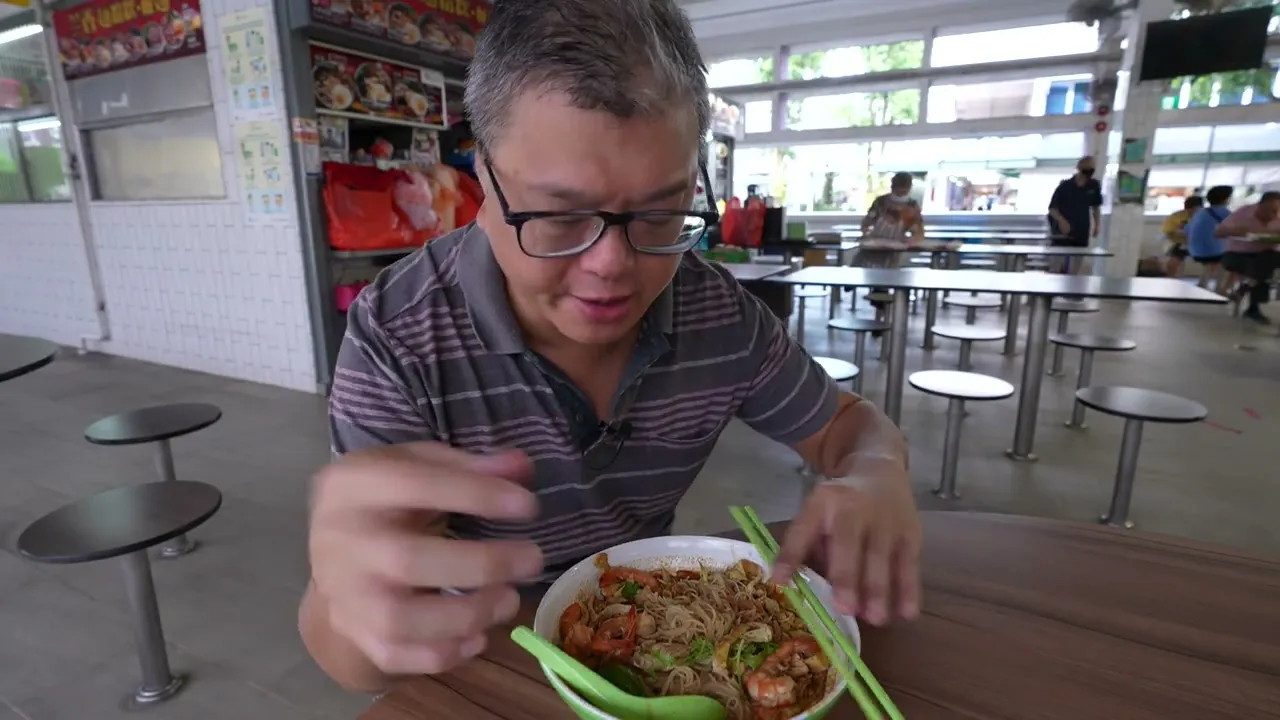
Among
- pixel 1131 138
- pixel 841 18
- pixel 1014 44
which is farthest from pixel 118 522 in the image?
pixel 1014 44

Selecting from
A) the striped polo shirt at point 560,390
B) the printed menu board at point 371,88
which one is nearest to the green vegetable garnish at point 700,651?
the striped polo shirt at point 560,390

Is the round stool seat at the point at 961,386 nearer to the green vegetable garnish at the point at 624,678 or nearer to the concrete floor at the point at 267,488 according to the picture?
the concrete floor at the point at 267,488

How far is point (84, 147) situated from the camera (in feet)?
16.3

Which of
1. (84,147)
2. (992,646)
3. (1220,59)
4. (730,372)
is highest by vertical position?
(1220,59)

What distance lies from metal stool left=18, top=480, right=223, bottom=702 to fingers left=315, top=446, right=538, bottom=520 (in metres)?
1.46

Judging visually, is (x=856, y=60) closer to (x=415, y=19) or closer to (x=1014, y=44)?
(x=1014, y=44)

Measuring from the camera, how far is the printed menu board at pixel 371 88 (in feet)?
12.4

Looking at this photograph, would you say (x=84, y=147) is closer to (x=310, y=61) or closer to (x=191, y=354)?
(x=191, y=354)

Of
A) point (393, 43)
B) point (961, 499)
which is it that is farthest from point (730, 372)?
point (393, 43)

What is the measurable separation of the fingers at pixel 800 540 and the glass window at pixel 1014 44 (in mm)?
10717

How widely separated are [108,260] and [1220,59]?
10857mm

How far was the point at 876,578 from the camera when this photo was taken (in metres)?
0.70

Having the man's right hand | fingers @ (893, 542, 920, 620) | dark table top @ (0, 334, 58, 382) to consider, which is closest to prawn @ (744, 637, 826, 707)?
fingers @ (893, 542, 920, 620)

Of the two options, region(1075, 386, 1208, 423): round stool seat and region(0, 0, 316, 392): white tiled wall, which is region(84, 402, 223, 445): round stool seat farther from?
region(1075, 386, 1208, 423): round stool seat
